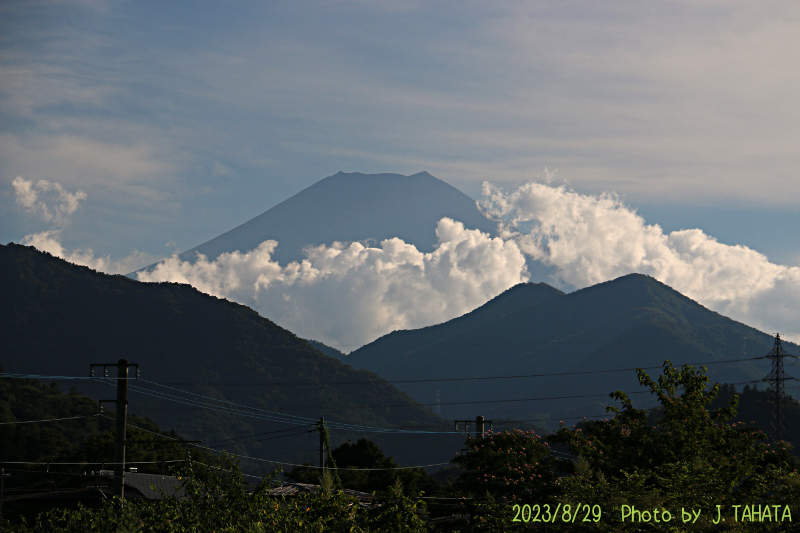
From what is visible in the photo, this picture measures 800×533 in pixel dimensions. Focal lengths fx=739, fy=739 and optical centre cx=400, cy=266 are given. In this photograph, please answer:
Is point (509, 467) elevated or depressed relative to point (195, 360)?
elevated

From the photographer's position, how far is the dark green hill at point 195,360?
146m

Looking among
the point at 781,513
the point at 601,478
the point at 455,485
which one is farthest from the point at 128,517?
the point at 455,485

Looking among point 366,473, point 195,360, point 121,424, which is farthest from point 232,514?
point 195,360

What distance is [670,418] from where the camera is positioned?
2975 cm

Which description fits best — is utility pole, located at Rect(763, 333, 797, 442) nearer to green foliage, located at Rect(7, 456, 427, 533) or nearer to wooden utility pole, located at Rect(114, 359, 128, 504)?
wooden utility pole, located at Rect(114, 359, 128, 504)

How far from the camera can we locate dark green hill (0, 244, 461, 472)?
146375mm

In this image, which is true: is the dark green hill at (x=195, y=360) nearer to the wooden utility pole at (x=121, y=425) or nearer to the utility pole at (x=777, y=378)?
the utility pole at (x=777, y=378)

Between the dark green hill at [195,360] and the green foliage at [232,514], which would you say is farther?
the dark green hill at [195,360]

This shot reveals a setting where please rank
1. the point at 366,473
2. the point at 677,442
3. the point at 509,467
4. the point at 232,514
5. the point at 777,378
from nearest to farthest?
the point at 232,514 → the point at 677,442 → the point at 509,467 → the point at 366,473 → the point at 777,378

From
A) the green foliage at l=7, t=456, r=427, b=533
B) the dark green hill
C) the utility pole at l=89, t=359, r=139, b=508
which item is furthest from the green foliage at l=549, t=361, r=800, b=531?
the dark green hill

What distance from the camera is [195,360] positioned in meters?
171

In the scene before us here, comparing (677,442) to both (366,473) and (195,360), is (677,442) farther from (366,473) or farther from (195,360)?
(195,360)

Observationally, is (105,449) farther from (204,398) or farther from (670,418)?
(204,398)

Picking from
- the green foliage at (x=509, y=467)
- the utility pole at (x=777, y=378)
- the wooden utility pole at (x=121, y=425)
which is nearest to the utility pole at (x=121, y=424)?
the wooden utility pole at (x=121, y=425)
